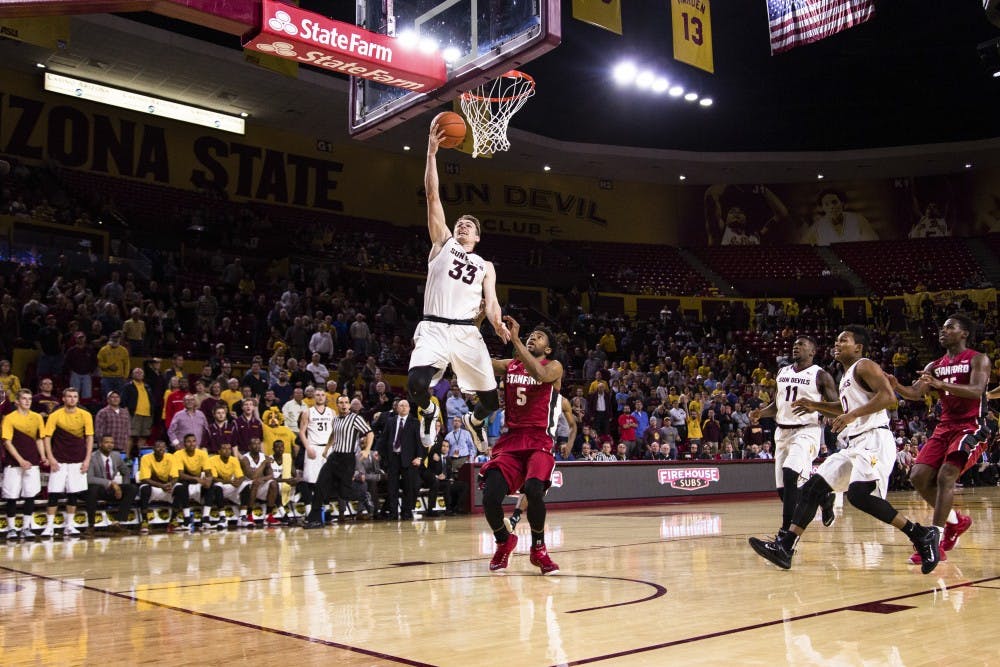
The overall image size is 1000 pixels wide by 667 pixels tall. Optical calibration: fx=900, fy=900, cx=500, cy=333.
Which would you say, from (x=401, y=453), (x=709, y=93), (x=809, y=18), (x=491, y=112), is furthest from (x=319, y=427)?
(x=709, y=93)

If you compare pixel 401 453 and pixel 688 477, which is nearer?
pixel 401 453

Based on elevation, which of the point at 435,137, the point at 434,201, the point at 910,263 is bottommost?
the point at 434,201

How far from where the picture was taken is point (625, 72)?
2412 centimetres

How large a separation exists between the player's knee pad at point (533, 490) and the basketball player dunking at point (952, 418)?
9.39 ft

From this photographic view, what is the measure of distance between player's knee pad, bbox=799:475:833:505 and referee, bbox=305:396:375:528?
7640mm

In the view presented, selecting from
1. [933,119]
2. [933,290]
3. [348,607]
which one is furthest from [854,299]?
[348,607]

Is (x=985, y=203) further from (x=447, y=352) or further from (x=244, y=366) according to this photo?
(x=447, y=352)

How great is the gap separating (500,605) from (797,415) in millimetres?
4075

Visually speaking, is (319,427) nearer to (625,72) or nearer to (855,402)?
(855,402)

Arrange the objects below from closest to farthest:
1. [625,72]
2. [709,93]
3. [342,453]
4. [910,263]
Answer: [342,453], [625,72], [709,93], [910,263]

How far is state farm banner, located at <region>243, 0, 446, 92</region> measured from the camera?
877 cm

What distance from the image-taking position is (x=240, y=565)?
7645 millimetres

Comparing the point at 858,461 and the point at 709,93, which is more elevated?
the point at 709,93

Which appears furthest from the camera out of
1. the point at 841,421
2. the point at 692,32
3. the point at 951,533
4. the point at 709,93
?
the point at 709,93
